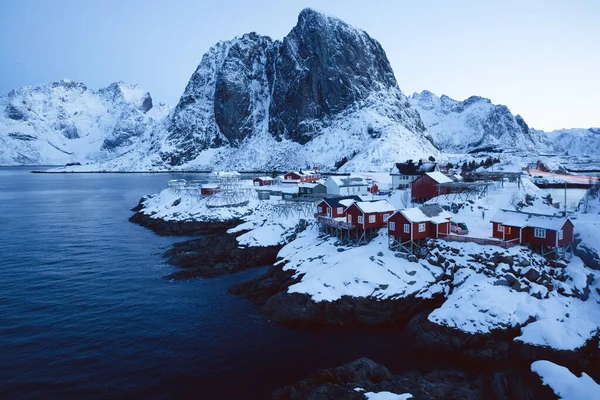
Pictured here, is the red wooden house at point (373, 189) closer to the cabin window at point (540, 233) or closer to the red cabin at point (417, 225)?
the red cabin at point (417, 225)

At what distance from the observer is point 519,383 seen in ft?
72.7

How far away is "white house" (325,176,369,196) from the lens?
251 feet

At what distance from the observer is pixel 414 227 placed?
133 feet

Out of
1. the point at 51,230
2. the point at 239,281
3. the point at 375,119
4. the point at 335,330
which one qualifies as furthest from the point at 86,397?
the point at 375,119

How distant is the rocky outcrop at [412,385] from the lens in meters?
21.4

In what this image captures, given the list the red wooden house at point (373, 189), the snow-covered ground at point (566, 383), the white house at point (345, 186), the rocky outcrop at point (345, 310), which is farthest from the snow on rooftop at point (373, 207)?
the red wooden house at point (373, 189)

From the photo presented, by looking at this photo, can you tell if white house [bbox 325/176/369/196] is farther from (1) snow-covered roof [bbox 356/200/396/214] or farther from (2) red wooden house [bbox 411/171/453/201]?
(1) snow-covered roof [bbox 356/200/396/214]

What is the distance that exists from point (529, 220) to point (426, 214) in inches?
385

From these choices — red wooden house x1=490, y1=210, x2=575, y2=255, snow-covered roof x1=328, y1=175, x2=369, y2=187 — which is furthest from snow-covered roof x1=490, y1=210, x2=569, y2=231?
snow-covered roof x1=328, y1=175, x2=369, y2=187

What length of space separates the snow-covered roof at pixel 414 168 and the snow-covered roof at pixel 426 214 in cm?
3507

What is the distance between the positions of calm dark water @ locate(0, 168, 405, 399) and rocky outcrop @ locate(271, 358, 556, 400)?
2663mm

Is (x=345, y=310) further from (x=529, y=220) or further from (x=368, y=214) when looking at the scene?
(x=529, y=220)

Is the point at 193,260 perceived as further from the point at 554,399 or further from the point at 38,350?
the point at 554,399

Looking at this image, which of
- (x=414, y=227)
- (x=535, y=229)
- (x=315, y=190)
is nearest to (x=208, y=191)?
(x=315, y=190)
